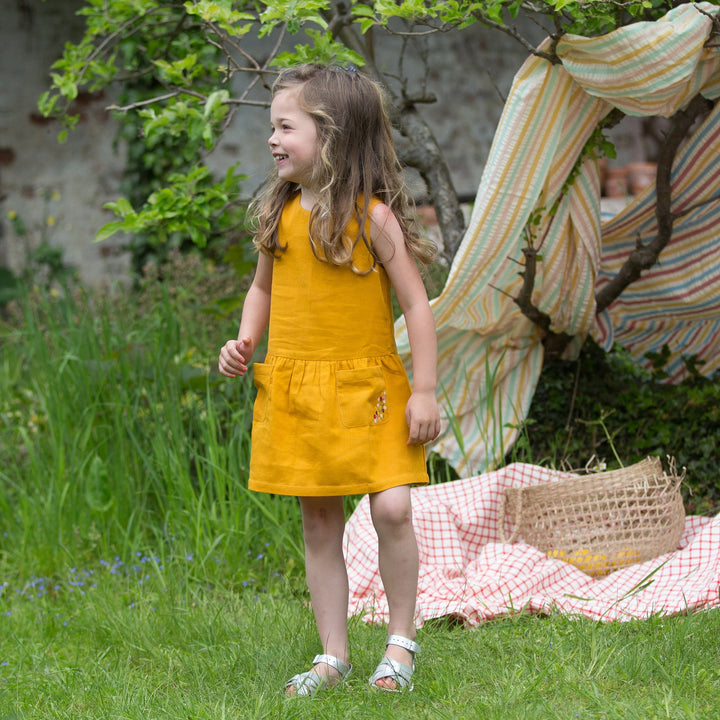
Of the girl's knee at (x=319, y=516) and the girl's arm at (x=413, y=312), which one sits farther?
the girl's knee at (x=319, y=516)

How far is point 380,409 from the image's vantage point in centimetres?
201

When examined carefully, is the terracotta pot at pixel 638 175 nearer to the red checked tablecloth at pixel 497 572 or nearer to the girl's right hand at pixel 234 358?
the red checked tablecloth at pixel 497 572

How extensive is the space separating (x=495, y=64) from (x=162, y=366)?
12.9 feet

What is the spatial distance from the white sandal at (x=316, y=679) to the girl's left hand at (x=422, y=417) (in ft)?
1.76

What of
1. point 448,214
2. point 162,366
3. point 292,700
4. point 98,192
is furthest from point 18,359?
point 292,700

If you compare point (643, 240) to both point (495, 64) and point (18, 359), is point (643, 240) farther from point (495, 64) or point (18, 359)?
point (495, 64)

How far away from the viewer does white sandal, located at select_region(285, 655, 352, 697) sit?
6.56 ft

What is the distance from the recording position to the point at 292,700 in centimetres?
192

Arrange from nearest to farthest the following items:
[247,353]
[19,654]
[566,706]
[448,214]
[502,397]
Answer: [566,706]
[247,353]
[19,654]
[502,397]
[448,214]

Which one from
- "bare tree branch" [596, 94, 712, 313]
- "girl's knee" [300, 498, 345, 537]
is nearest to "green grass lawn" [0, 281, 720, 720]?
"girl's knee" [300, 498, 345, 537]

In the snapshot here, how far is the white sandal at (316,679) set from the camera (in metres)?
2.00

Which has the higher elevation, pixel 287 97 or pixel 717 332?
pixel 287 97

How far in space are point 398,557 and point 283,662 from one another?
0.43m

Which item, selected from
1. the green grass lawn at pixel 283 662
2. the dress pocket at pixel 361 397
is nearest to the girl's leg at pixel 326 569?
the green grass lawn at pixel 283 662
